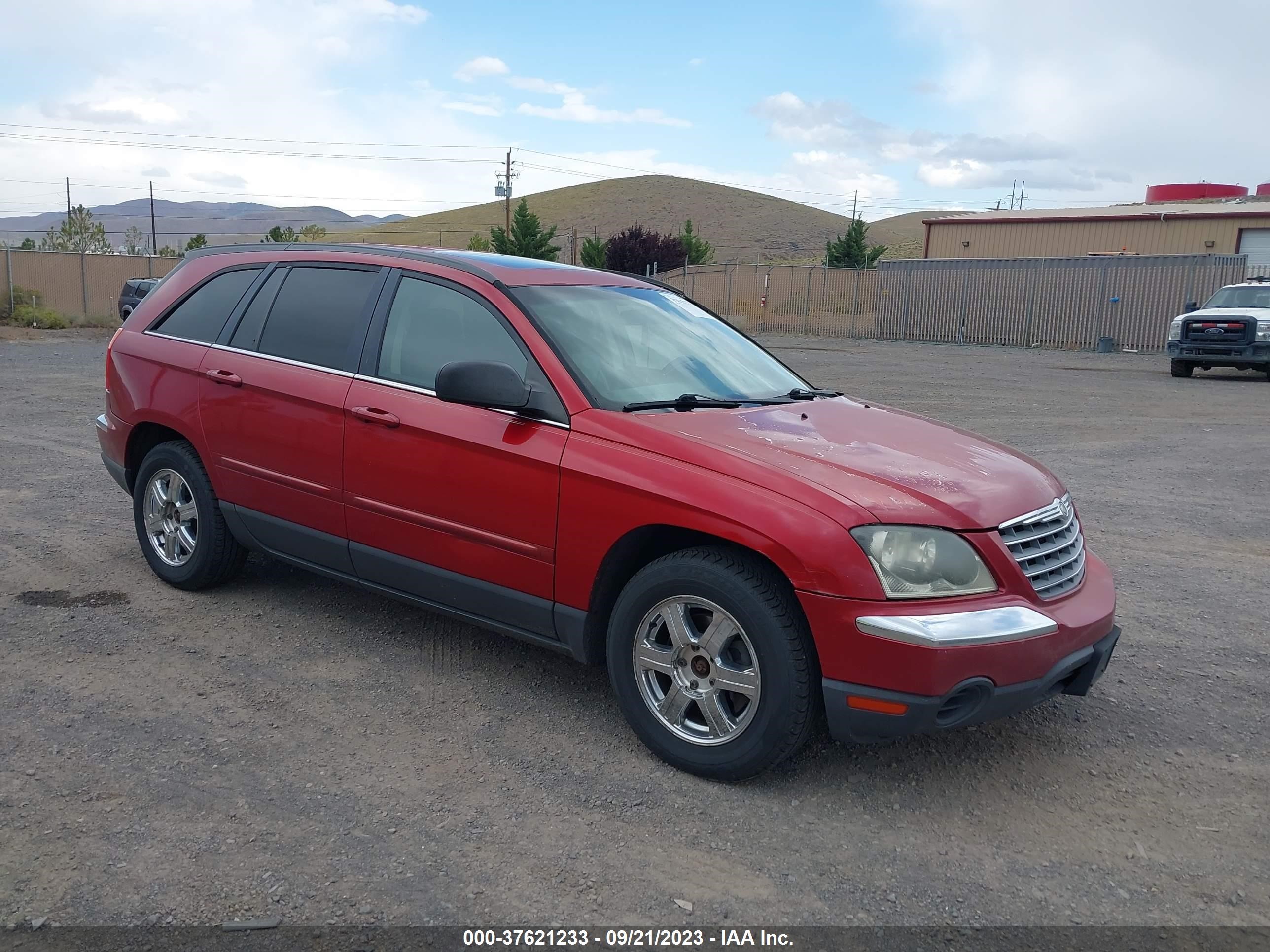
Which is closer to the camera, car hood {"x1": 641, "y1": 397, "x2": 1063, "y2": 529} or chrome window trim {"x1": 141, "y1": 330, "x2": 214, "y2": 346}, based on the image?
car hood {"x1": 641, "y1": 397, "x2": 1063, "y2": 529}

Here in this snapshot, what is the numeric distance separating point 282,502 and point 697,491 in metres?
2.24

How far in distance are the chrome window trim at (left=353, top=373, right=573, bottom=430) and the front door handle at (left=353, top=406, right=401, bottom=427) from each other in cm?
11

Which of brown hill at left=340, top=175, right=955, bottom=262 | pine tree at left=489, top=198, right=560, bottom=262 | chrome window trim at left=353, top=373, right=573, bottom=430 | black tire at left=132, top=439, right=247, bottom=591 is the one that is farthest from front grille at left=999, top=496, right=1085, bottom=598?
brown hill at left=340, top=175, right=955, bottom=262

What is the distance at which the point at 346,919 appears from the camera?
2822 millimetres

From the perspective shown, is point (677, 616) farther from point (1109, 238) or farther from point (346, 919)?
point (1109, 238)

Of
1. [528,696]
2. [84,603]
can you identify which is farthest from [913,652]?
[84,603]

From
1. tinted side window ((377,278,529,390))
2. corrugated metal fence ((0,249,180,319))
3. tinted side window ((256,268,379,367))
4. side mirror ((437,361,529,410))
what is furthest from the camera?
corrugated metal fence ((0,249,180,319))

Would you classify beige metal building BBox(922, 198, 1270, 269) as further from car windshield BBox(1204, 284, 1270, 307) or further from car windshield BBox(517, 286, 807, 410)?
car windshield BBox(517, 286, 807, 410)

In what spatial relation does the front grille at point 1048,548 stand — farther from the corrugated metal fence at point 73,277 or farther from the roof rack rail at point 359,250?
the corrugated metal fence at point 73,277

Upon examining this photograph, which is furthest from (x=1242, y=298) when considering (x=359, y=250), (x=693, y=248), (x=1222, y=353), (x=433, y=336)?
(x=693, y=248)

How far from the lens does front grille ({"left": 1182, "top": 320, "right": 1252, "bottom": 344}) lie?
19688 millimetres

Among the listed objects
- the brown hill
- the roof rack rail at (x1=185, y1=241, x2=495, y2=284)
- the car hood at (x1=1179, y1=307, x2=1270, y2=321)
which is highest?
the brown hill

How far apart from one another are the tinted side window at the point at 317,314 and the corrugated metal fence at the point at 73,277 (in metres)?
30.3

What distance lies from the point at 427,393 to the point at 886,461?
1.84m
